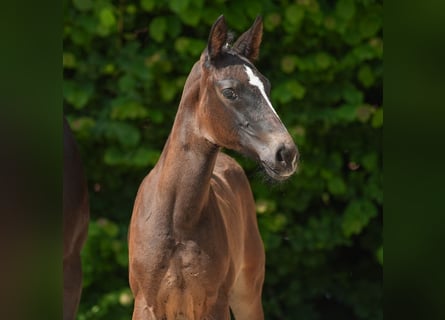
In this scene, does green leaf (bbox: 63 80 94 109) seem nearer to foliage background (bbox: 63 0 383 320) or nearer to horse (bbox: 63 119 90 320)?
foliage background (bbox: 63 0 383 320)

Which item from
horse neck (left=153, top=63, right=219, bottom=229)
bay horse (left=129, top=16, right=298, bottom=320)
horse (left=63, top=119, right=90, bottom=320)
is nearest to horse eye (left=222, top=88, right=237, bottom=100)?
bay horse (left=129, top=16, right=298, bottom=320)

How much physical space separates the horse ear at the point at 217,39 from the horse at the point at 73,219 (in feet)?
2.32

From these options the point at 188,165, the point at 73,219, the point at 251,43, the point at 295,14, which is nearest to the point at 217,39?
the point at 251,43

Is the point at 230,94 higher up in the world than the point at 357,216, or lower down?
higher up

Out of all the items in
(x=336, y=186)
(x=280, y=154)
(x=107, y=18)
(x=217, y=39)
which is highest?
(x=217, y=39)

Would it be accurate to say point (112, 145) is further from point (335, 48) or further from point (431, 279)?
point (431, 279)

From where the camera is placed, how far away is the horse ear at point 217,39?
1.78m

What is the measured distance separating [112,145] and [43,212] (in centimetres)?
294

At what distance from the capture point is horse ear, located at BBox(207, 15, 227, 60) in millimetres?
1777

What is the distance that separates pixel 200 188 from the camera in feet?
6.34

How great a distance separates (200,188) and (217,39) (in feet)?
1.27

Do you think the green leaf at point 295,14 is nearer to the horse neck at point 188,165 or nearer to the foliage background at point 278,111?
the foliage background at point 278,111

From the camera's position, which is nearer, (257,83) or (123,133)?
(257,83)

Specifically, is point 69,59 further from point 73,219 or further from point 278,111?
point 73,219
